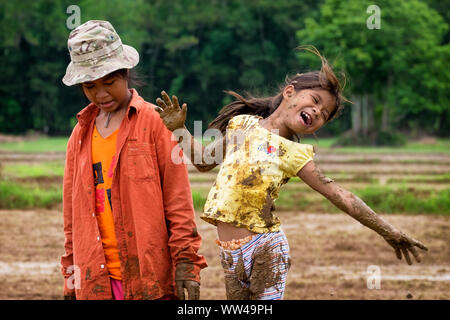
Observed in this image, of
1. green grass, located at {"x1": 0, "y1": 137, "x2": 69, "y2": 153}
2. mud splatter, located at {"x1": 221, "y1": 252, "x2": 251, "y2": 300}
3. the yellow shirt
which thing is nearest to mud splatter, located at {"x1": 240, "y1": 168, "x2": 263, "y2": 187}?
mud splatter, located at {"x1": 221, "y1": 252, "x2": 251, "y2": 300}

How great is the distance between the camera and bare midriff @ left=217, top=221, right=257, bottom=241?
116 inches

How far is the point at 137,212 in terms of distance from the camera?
9.51ft

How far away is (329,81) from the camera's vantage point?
3066 millimetres

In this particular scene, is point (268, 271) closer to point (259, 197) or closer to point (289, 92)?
point (259, 197)

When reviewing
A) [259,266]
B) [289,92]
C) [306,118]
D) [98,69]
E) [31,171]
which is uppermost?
[98,69]

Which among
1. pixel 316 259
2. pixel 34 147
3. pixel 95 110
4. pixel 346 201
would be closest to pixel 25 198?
pixel 316 259

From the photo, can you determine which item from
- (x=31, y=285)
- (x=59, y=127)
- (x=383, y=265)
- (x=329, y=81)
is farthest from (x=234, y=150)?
(x=59, y=127)

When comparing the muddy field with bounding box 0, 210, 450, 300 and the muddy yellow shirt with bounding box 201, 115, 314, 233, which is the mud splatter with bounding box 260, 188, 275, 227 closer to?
the muddy yellow shirt with bounding box 201, 115, 314, 233

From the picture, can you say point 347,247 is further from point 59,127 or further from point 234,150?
point 59,127

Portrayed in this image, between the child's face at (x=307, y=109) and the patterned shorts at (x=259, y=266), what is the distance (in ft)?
1.56

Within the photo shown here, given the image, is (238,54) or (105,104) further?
(238,54)

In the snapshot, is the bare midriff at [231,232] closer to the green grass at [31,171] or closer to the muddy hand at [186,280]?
the muddy hand at [186,280]

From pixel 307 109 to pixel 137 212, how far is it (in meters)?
0.86

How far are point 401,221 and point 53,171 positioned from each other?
27.6 ft
